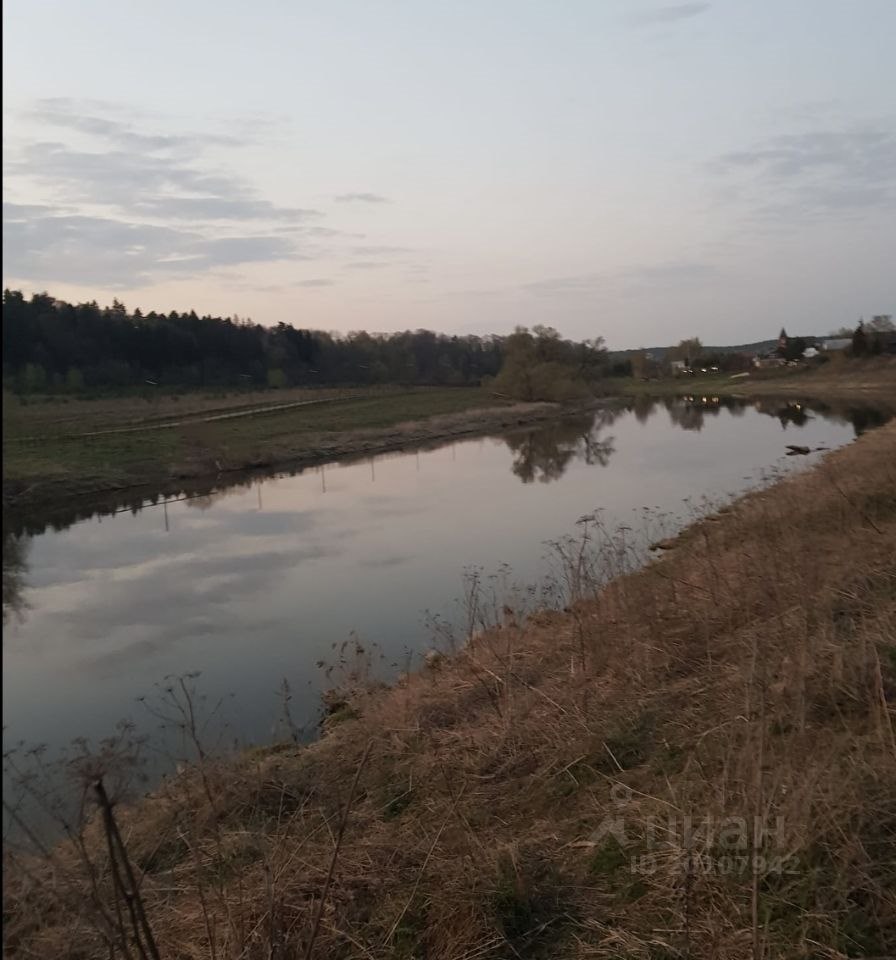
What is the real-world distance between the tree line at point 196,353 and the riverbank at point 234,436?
3.32 ft

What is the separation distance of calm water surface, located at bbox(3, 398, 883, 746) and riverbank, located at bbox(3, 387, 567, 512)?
1654 millimetres

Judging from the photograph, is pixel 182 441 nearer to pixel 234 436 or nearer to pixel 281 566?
pixel 234 436

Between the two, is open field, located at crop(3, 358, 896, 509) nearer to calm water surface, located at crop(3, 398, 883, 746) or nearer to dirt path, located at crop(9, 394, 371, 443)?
dirt path, located at crop(9, 394, 371, 443)

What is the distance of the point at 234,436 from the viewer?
28.8 meters

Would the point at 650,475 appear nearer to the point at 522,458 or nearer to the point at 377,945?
the point at 522,458

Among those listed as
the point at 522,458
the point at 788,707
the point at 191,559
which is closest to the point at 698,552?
the point at 788,707

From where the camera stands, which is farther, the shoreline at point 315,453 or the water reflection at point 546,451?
the shoreline at point 315,453

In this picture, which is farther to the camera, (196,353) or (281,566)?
(196,353)

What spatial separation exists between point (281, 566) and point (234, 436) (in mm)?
15594

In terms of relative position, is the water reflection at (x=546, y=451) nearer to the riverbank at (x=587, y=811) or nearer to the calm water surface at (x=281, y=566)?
the calm water surface at (x=281, y=566)

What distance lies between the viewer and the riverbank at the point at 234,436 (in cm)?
1900

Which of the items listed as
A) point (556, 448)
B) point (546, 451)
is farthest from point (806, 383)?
point (546, 451)

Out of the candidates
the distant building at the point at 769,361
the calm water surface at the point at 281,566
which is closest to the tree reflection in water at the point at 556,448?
the calm water surface at the point at 281,566

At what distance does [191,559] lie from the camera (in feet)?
49.5
